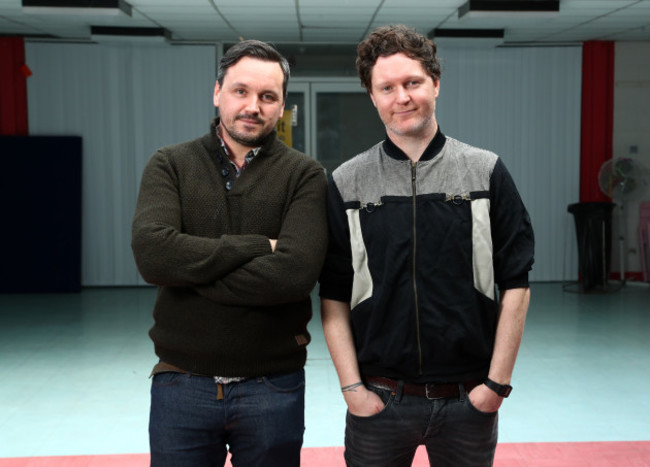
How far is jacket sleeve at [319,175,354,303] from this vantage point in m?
1.72

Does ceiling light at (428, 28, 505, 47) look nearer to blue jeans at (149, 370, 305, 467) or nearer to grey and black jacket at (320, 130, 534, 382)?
grey and black jacket at (320, 130, 534, 382)

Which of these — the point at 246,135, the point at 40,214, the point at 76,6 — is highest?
the point at 76,6

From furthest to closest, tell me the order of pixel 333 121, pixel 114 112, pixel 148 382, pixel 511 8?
pixel 333 121, pixel 114 112, pixel 511 8, pixel 148 382

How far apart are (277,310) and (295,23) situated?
5.97 metres

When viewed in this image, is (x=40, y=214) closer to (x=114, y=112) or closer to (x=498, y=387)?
(x=114, y=112)

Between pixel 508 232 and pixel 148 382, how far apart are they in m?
3.25

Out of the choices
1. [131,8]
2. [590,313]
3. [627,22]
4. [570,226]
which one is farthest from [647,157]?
[131,8]

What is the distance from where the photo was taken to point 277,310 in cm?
167

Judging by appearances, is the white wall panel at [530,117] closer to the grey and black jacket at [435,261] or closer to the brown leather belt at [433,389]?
the grey and black jacket at [435,261]

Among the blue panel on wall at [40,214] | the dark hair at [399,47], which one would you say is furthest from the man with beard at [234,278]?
the blue panel on wall at [40,214]

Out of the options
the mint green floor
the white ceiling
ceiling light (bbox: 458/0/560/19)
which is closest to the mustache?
the mint green floor

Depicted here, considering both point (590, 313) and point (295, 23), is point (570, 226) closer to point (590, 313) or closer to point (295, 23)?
point (590, 313)

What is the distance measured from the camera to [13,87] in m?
7.95

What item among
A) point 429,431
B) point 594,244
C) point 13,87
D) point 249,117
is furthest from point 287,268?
point 13,87
